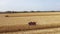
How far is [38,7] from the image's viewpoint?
109cm

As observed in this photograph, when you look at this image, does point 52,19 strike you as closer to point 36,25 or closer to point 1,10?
point 36,25

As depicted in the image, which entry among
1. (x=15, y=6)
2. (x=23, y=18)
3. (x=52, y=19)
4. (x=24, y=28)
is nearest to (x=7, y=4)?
(x=15, y=6)

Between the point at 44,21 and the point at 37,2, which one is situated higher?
the point at 37,2

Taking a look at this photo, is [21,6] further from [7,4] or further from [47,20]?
[47,20]

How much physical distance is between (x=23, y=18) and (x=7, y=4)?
0.72ft

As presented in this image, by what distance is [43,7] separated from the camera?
110 cm

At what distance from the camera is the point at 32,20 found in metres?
0.95

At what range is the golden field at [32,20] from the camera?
82cm

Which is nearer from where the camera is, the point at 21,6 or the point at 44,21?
the point at 44,21

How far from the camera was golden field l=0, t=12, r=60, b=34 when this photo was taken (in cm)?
82

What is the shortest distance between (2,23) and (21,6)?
0.28m

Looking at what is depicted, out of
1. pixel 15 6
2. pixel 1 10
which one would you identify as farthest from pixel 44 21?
pixel 1 10

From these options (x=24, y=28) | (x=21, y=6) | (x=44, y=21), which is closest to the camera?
(x=24, y=28)

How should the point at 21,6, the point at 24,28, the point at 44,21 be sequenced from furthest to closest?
1. the point at 21,6
2. the point at 44,21
3. the point at 24,28
